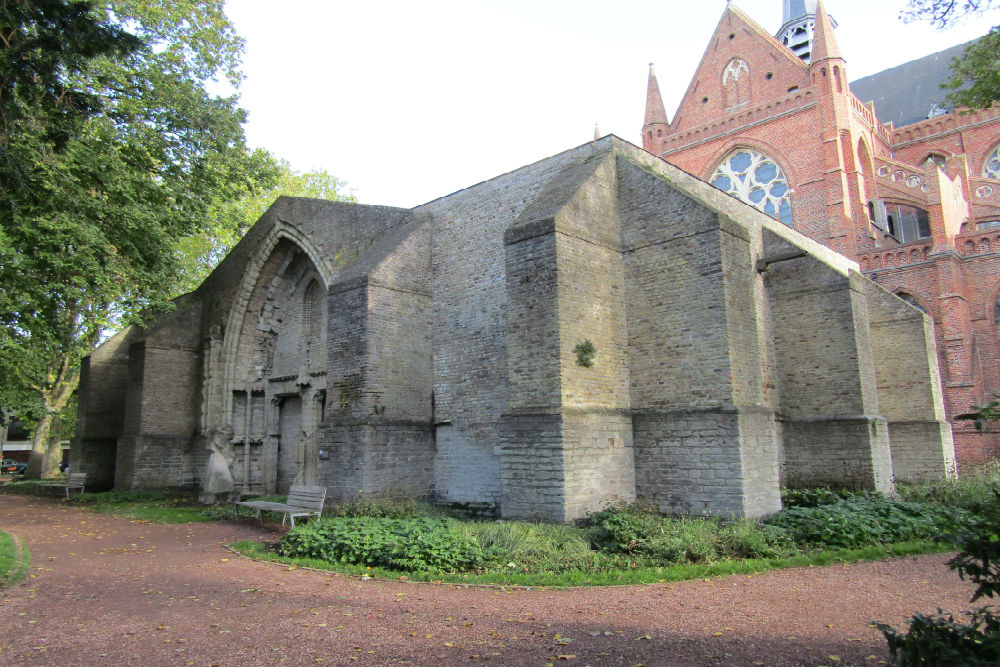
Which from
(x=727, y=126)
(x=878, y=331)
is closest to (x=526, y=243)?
(x=878, y=331)

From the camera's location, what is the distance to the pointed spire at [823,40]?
25.1m

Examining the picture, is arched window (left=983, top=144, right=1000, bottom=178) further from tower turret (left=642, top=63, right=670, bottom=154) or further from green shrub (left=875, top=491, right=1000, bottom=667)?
green shrub (left=875, top=491, right=1000, bottom=667)

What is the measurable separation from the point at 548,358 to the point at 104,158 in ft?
31.5

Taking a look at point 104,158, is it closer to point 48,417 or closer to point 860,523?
point 48,417

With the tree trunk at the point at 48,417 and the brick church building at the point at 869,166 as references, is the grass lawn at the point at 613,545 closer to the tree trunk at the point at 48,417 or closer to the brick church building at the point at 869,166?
the brick church building at the point at 869,166

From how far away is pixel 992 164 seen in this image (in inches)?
1019

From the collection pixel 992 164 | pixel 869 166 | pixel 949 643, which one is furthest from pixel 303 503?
pixel 992 164

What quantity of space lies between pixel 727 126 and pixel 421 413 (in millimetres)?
21839

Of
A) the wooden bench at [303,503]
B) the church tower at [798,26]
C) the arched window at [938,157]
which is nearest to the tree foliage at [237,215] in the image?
the wooden bench at [303,503]

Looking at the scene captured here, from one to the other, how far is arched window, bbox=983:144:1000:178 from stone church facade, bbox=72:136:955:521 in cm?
1497

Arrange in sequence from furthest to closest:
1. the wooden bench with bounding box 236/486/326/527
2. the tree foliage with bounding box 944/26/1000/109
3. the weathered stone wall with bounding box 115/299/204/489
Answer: the weathered stone wall with bounding box 115/299/204/489
the wooden bench with bounding box 236/486/326/527
the tree foliage with bounding box 944/26/1000/109

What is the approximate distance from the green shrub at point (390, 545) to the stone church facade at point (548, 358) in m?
1.49

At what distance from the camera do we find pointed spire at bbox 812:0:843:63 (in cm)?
2509

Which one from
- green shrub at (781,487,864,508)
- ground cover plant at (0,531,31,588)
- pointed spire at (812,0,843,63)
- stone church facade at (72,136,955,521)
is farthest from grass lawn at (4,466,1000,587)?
pointed spire at (812,0,843,63)
